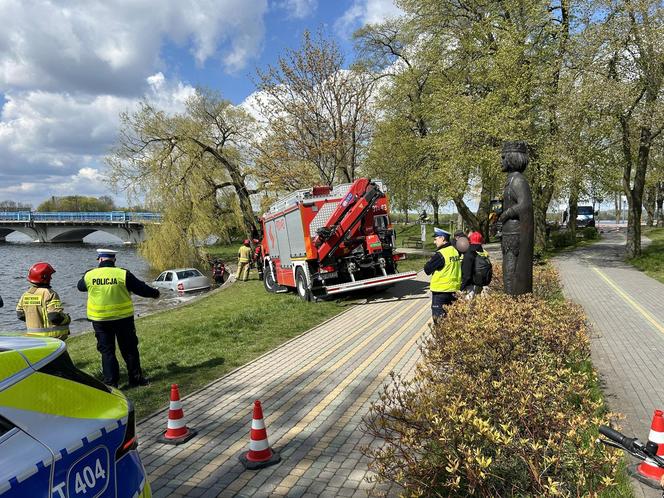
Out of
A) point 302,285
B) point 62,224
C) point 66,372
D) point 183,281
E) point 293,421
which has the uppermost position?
point 62,224

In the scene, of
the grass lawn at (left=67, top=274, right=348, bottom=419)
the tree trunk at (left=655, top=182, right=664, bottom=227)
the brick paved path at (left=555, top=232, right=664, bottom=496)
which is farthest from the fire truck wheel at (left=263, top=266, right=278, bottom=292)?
the tree trunk at (left=655, top=182, right=664, bottom=227)

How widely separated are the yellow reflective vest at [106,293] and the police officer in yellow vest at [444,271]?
4471 mm

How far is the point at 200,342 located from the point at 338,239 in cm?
523

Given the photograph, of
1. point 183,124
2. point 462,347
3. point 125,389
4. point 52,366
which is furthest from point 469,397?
point 183,124

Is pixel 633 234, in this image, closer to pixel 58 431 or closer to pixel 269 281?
pixel 269 281

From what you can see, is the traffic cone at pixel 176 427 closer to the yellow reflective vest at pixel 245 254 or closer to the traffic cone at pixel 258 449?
the traffic cone at pixel 258 449

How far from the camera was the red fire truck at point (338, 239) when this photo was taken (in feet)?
41.8

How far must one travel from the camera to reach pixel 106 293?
19.9ft

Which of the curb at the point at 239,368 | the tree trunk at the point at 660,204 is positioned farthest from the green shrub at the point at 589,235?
the curb at the point at 239,368

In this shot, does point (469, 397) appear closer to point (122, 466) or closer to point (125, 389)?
point (122, 466)

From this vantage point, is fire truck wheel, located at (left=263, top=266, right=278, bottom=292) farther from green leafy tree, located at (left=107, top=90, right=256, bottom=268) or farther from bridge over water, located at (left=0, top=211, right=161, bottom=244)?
bridge over water, located at (left=0, top=211, right=161, bottom=244)

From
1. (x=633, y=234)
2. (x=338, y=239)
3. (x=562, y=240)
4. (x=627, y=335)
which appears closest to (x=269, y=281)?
(x=338, y=239)

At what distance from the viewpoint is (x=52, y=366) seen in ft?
7.35

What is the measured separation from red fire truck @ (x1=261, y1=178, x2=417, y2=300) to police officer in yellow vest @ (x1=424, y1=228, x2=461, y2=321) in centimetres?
502
